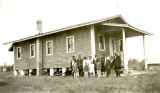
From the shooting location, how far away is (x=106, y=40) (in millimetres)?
20328

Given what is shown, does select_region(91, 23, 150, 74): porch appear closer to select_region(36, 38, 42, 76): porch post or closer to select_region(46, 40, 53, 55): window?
select_region(46, 40, 53, 55): window

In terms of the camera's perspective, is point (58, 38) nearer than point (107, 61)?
No

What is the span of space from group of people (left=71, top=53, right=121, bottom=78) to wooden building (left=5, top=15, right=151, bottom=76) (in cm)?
100

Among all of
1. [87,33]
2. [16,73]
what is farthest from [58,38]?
[16,73]

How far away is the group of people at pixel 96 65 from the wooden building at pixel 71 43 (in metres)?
1.00

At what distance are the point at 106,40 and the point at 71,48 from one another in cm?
301

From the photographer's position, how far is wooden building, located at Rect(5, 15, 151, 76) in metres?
18.0

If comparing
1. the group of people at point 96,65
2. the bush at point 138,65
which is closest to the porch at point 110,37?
the group of people at point 96,65

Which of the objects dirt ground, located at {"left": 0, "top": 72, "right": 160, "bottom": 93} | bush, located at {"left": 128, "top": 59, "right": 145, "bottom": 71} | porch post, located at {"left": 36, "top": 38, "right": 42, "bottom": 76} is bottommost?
dirt ground, located at {"left": 0, "top": 72, "right": 160, "bottom": 93}

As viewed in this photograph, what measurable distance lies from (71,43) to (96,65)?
4431mm

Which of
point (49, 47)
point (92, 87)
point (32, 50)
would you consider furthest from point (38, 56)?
point (92, 87)

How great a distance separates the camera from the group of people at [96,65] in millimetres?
15930

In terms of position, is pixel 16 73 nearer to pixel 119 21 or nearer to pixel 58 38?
pixel 58 38

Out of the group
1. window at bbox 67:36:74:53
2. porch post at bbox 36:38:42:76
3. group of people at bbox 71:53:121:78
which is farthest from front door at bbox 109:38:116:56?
porch post at bbox 36:38:42:76
